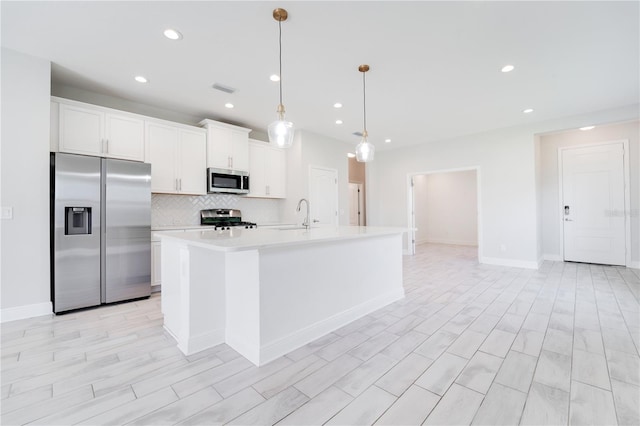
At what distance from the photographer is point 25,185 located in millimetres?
2762

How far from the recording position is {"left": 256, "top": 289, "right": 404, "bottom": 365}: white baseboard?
1.98 metres

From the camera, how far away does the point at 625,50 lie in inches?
106

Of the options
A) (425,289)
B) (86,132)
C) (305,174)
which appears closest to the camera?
(86,132)

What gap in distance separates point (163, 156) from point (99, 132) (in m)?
0.74

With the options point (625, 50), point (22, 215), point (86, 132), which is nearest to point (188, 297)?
point (22, 215)

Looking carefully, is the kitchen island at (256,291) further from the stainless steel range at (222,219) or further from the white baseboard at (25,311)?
the stainless steel range at (222,219)

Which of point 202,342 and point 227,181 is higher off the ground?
point 227,181

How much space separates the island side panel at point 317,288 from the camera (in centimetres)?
198

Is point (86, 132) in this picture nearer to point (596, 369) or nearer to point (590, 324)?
point (596, 369)

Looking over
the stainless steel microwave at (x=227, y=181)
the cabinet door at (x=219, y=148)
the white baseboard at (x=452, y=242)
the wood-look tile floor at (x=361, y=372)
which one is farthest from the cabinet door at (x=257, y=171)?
the white baseboard at (x=452, y=242)

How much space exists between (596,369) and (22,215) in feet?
16.4

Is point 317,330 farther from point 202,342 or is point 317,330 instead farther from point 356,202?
point 356,202

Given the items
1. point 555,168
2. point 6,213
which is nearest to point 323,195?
point 6,213

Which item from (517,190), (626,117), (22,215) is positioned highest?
(626,117)
